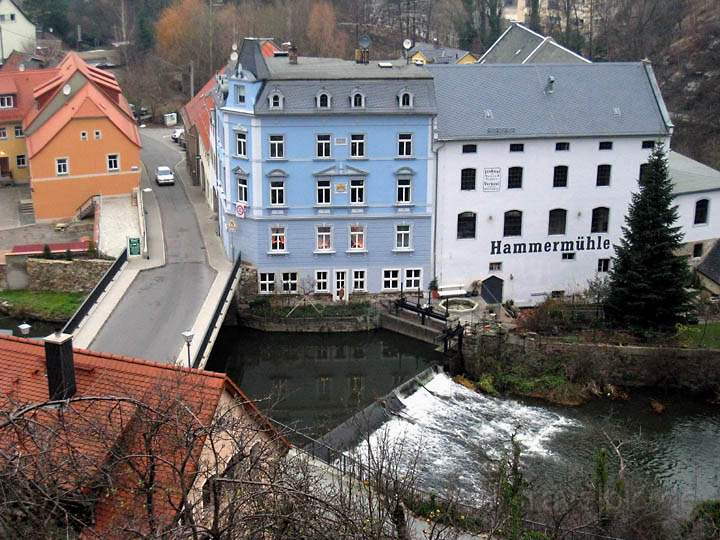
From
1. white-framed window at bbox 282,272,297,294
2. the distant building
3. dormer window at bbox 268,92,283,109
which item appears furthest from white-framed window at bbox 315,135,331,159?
the distant building

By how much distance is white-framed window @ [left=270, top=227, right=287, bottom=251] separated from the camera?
36781mm

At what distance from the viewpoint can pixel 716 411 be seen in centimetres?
3097

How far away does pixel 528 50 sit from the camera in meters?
47.7

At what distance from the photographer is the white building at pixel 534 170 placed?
36.8 metres

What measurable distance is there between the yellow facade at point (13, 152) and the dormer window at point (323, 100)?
19.1 meters

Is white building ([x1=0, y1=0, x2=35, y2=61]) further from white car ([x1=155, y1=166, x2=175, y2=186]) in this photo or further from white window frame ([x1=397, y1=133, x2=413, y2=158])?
white window frame ([x1=397, y1=133, x2=413, y2=158])

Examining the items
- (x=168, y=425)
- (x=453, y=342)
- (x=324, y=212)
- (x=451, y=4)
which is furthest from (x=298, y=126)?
(x=451, y=4)

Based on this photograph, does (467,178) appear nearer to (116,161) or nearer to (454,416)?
(454,416)

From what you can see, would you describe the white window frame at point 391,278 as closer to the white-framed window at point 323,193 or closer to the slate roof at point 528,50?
the white-framed window at point 323,193

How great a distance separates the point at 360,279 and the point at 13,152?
68.2ft

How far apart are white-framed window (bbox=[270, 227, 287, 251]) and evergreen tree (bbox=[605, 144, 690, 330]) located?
1216 cm

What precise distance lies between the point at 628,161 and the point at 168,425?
27.5 m

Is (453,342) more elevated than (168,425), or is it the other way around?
(168,425)

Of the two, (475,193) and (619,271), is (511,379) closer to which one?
(619,271)
